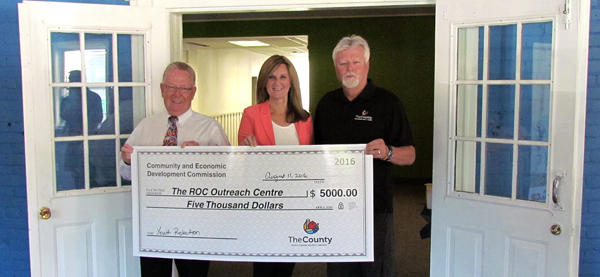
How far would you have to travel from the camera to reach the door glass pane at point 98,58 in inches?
110

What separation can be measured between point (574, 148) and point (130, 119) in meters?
2.49

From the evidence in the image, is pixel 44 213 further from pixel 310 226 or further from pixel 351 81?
pixel 351 81

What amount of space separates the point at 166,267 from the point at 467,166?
181 cm

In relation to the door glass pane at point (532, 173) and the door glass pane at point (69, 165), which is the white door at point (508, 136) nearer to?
the door glass pane at point (532, 173)

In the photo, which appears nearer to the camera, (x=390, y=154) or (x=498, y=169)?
(x=390, y=154)

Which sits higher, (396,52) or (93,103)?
(396,52)

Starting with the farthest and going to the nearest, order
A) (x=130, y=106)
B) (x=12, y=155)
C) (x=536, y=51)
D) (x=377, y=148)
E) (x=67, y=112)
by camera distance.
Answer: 1. (x=12, y=155)
2. (x=130, y=106)
3. (x=67, y=112)
4. (x=536, y=51)
5. (x=377, y=148)

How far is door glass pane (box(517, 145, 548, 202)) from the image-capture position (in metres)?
2.44

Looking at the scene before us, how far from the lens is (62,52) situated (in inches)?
108

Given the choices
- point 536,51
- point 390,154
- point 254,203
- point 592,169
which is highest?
point 536,51

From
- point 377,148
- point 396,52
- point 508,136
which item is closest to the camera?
point 377,148

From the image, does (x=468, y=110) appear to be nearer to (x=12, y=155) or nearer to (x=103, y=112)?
(x=103, y=112)

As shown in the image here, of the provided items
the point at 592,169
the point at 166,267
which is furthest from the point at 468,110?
the point at 166,267

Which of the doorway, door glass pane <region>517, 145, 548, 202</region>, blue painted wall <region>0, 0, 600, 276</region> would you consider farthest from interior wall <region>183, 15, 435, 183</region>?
door glass pane <region>517, 145, 548, 202</region>
